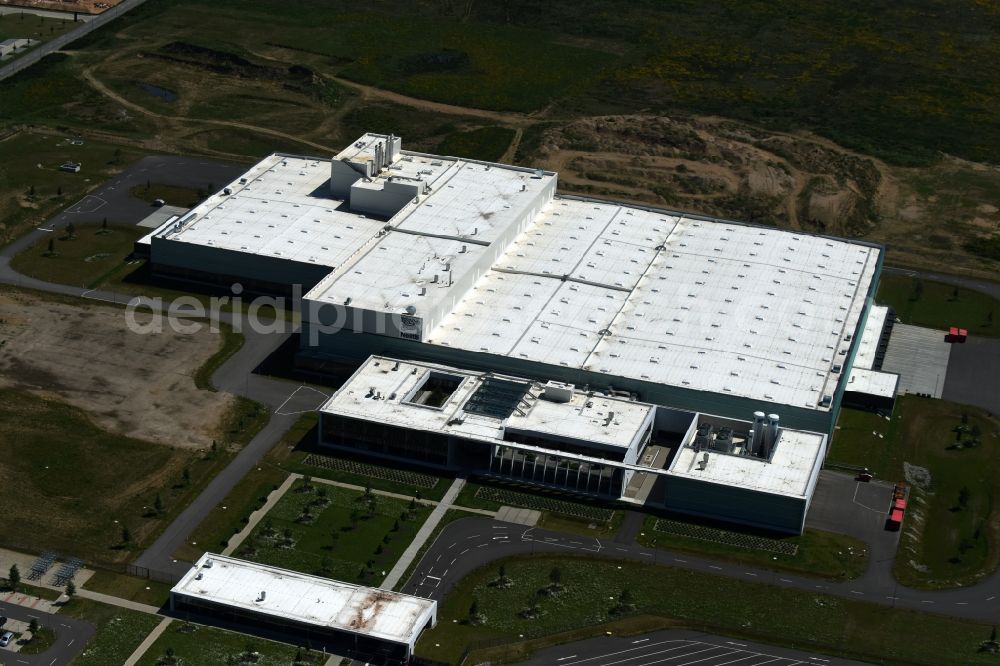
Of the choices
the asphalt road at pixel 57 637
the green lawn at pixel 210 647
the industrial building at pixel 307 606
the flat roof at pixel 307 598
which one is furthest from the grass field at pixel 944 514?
the asphalt road at pixel 57 637

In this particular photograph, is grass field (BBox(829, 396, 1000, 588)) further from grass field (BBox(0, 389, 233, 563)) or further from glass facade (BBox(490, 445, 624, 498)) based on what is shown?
grass field (BBox(0, 389, 233, 563))

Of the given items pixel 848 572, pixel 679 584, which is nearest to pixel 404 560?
pixel 679 584

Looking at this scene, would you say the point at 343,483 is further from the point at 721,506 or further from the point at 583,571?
the point at 721,506

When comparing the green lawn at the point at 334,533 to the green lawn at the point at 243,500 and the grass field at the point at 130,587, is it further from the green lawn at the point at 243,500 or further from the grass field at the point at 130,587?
the grass field at the point at 130,587

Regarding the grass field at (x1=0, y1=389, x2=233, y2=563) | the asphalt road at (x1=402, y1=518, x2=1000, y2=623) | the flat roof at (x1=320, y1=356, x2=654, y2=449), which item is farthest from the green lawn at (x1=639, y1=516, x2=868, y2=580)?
the grass field at (x1=0, y1=389, x2=233, y2=563)

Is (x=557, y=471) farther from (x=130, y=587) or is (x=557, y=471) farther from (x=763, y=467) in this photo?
(x=130, y=587)

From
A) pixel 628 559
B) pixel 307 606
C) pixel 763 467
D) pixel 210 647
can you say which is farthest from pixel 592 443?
pixel 210 647
